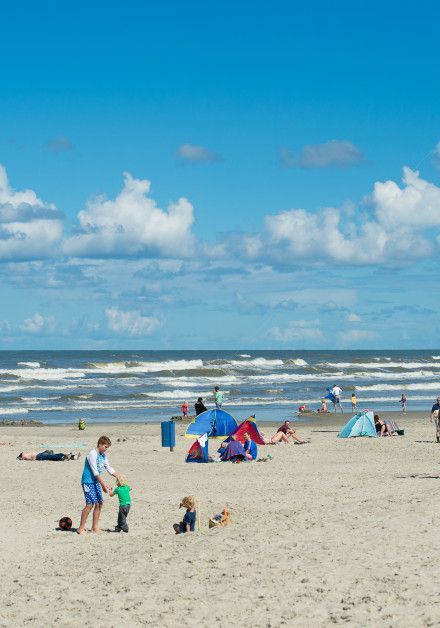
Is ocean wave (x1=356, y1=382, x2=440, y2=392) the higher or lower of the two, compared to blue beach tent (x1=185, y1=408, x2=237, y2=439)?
lower

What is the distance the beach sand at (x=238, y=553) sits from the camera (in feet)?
29.0

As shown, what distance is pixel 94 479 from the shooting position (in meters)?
13.1

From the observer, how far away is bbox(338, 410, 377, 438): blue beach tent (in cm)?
2744

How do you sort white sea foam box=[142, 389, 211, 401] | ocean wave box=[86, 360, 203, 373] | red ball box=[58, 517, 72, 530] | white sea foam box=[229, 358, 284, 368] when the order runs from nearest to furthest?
red ball box=[58, 517, 72, 530], white sea foam box=[142, 389, 211, 401], ocean wave box=[86, 360, 203, 373], white sea foam box=[229, 358, 284, 368]

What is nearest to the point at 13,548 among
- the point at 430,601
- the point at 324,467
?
the point at 430,601

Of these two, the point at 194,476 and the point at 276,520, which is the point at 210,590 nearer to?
the point at 276,520

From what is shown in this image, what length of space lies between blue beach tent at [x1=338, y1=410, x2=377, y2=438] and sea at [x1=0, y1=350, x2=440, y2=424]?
8.07 meters

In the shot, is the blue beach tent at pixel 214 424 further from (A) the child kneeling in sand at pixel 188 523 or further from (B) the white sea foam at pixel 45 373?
(B) the white sea foam at pixel 45 373

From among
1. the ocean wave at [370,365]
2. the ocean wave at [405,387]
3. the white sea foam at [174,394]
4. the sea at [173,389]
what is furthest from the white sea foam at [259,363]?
the white sea foam at [174,394]

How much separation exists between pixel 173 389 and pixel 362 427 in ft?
106

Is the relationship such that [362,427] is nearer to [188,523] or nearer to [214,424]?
[214,424]

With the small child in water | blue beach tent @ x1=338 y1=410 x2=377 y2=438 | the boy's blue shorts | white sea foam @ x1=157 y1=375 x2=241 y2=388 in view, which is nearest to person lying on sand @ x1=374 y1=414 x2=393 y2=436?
blue beach tent @ x1=338 y1=410 x2=377 y2=438

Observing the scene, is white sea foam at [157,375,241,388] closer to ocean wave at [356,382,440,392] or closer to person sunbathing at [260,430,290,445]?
ocean wave at [356,382,440,392]

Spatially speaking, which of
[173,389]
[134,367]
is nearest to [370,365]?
[134,367]
